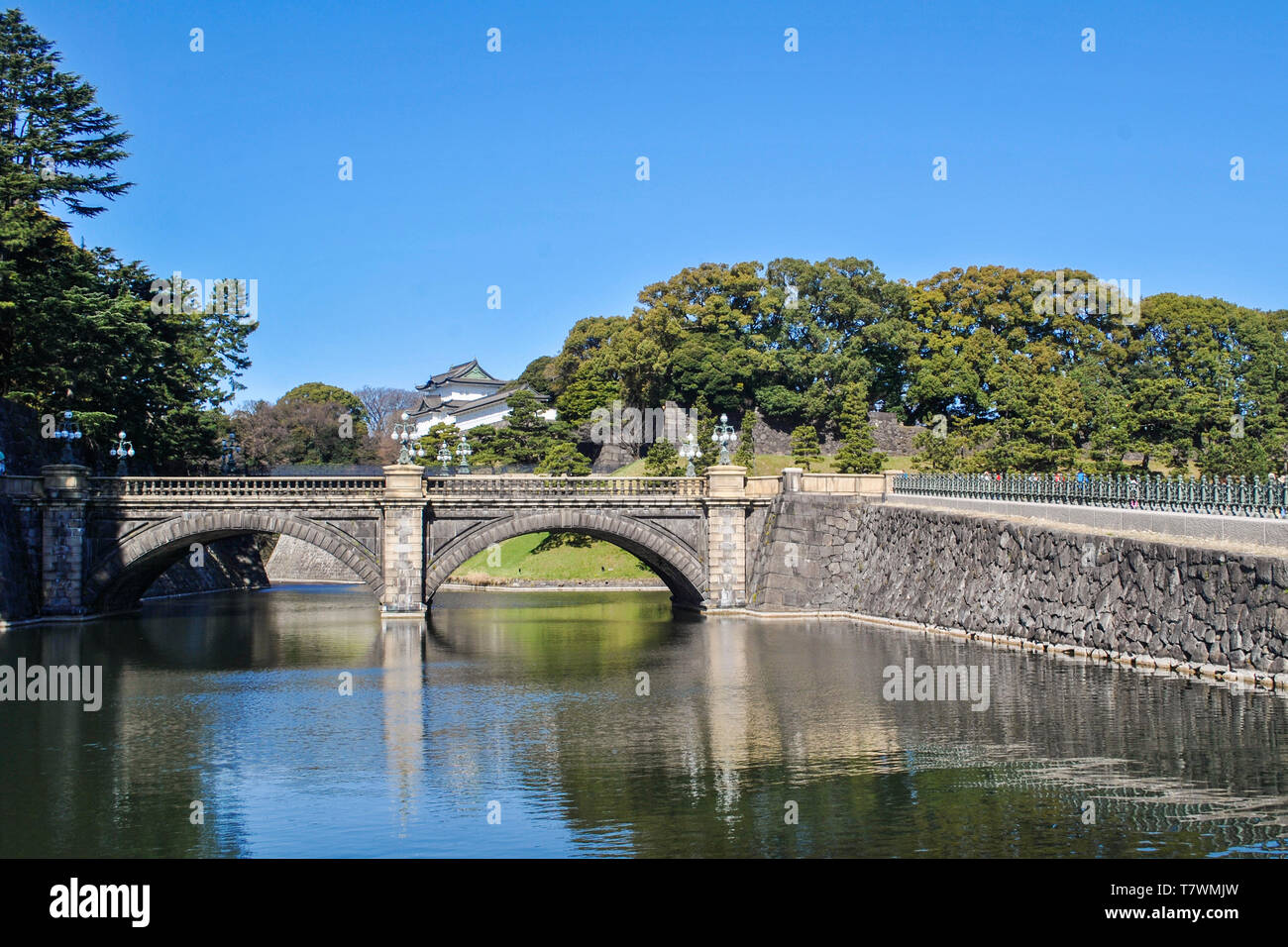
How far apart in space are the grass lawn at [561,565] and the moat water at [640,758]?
103ft

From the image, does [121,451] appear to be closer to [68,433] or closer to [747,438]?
[68,433]

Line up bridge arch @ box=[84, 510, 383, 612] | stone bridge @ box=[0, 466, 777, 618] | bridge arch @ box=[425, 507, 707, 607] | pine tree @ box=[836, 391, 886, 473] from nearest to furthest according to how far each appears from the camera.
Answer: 1. stone bridge @ box=[0, 466, 777, 618]
2. bridge arch @ box=[84, 510, 383, 612]
3. bridge arch @ box=[425, 507, 707, 607]
4. pine tree @ box=[836, 391, 886, 473]

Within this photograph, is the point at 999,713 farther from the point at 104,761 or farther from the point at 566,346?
the point at 566,346

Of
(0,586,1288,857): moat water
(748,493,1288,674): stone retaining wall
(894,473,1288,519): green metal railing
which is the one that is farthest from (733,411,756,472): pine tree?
(0,586,1288,857): moat water

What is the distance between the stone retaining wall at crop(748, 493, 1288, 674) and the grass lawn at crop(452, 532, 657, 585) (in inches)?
787

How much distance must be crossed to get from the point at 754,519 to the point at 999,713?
2725 centimetres

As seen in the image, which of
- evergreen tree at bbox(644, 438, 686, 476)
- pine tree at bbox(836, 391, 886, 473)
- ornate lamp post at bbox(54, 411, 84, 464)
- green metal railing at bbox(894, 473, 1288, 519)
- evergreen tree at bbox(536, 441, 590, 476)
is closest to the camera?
green metal railing at bbox(894, 473, 1288, 519)

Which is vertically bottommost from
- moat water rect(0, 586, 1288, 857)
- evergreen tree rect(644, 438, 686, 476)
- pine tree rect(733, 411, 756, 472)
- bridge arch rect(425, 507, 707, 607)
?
moat water rect(0, 586, 1288, 857)

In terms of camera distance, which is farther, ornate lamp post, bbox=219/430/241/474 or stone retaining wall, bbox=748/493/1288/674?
ornate lamp post, bbox=219/430/241/474

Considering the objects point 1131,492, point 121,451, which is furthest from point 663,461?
point 1131,492

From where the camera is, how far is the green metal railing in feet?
105

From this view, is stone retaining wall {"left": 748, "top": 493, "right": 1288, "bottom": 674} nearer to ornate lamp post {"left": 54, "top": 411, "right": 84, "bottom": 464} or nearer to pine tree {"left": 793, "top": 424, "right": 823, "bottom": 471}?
pine tree {"left": 793, "top": 424, "right": 823, "bottom": 471}

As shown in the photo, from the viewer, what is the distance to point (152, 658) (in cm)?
4256
